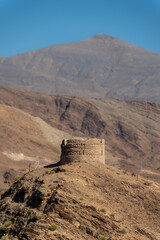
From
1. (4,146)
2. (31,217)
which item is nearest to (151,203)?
(31,217)

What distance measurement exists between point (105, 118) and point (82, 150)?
12219 cm

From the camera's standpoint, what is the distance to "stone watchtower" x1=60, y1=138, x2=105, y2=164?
30.1 metres

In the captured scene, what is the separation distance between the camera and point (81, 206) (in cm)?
2188

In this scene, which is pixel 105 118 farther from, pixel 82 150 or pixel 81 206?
pixel 81 206

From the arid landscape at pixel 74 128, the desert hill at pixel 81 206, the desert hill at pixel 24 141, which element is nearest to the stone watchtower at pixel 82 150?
the desert hill at pixel 81 206

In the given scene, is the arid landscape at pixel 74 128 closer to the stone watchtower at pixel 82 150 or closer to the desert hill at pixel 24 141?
the desert hill at pixel 24 141

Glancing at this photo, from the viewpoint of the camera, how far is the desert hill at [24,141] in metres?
95.2

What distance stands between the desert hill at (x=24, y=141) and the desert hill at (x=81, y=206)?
59.4 meters

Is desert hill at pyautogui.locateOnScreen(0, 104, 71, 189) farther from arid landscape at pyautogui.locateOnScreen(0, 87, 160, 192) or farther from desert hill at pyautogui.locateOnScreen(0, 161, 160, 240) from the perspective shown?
desert hill at pyautogui.locateOnScreen(0, 161, 160, 240)

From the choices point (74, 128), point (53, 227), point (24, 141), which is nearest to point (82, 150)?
point (53, 227)

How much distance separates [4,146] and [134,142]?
4843 centimetres

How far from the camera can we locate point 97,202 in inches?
919

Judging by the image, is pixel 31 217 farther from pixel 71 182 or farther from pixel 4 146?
pixel 4 146

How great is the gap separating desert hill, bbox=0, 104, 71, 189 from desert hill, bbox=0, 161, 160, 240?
195 ft
